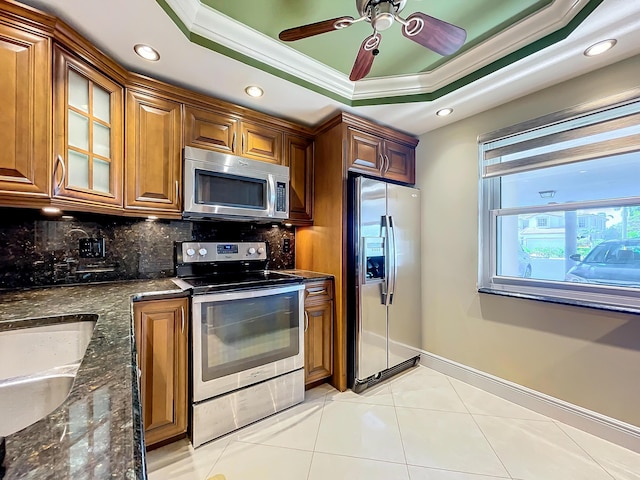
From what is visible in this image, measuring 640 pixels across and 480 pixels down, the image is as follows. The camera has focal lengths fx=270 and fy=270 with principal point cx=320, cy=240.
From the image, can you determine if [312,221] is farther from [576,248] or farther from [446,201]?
[576,248]

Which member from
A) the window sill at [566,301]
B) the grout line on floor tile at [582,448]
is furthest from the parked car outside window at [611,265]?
the grout line on floor tile at [582,448]

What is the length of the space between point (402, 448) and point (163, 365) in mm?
1508

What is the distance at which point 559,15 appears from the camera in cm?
146

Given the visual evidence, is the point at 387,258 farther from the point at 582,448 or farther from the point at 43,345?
the point at 43,345

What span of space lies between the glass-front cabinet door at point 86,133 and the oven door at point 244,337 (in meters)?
0.86

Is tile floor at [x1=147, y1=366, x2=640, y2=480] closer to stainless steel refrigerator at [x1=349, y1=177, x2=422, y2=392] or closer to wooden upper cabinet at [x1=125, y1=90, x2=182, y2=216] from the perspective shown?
stainless steel refrigerator at [x1=349, y1=177, x2=422, y2=392]

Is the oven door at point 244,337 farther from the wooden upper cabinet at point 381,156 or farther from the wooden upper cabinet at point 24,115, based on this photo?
the wooden upper cabinet at point 381,156

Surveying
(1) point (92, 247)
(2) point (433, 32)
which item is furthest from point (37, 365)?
(2) point (433, 32)

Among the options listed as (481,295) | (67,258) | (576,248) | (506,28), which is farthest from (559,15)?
(67,258)

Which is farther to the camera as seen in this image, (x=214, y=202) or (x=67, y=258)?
(x=214, y=202)

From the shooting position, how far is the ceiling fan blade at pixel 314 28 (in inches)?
49.2

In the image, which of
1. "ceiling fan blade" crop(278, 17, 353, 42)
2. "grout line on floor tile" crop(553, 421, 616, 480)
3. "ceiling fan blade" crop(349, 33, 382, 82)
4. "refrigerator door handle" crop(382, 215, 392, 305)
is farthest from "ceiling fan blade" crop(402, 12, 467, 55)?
"grout line on floor tile" crop(553, 421, 616, 480)

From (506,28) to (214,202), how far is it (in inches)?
85.4

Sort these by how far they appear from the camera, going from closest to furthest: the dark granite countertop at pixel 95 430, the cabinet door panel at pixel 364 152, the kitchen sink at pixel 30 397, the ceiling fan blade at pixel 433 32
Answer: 1. the dark granite countertop at pixel 95 430
2. the kitchen sink at pixel 30 397
3. the ceiling fan blade at pixel 433 32
4. the cabinet door panel at pixel 364 152
